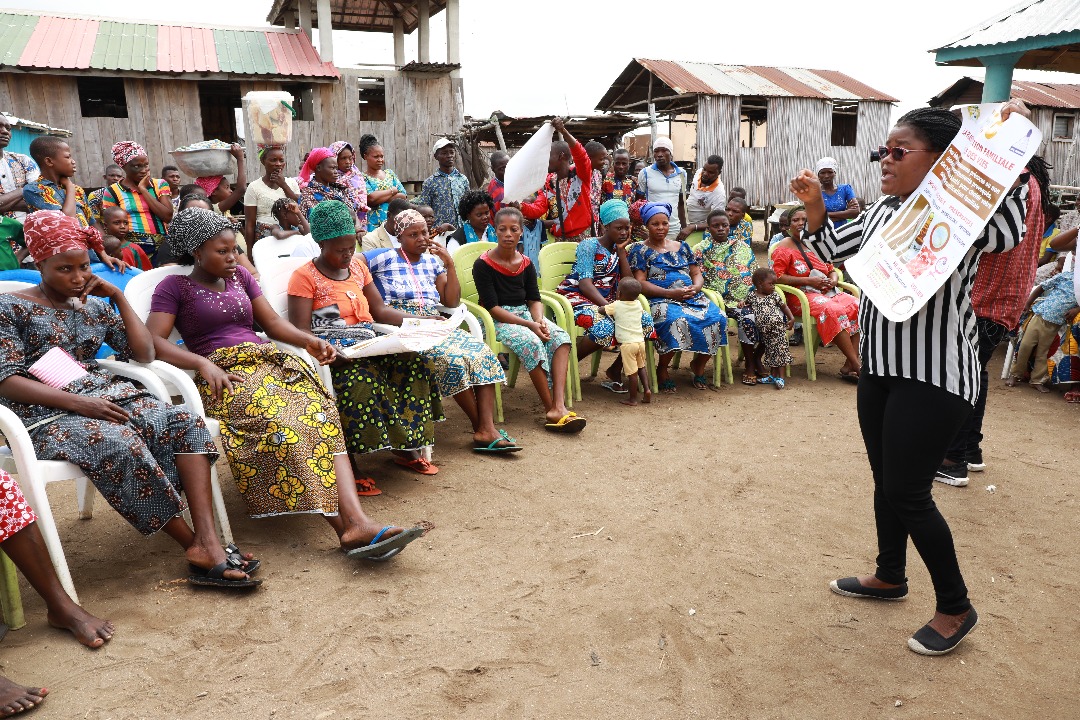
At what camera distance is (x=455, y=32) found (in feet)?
44.1

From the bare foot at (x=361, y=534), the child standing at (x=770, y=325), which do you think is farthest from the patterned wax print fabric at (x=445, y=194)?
the bare foot at (x=361, y=534)

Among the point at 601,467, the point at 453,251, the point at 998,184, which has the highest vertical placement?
the point at 998,184

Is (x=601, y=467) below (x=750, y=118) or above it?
below

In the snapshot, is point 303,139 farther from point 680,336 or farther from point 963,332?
point 963,332

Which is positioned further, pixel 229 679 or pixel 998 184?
pixel 229 679

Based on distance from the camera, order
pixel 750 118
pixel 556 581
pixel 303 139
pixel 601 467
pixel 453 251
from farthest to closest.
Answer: pixel 750 118 < pixel 303 139 < pixel 453 251 < pixel 601 467 < pixel 556 581

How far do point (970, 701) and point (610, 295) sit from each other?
3998mm

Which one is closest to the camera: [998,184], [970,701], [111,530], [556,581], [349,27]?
[998,184]

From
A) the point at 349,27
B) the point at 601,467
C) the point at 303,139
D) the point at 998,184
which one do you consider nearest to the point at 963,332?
the point at 998,184

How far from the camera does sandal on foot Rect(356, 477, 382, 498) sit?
3.82 metres

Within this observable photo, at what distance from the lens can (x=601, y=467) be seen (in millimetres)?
4270

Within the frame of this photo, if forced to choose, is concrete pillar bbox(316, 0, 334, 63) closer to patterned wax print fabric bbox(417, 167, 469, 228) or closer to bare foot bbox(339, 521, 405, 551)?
patterned wax print fabric bbox(417, 167, 469, 228)

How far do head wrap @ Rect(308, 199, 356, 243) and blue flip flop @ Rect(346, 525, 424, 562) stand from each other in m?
1.65

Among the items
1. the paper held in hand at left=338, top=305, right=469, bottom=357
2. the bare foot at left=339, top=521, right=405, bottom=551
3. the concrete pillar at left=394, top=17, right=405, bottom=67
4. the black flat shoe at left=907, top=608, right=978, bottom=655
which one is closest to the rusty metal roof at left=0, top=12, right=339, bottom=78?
the concrete pillar at left=394, top=17, right=405, bottom=67
